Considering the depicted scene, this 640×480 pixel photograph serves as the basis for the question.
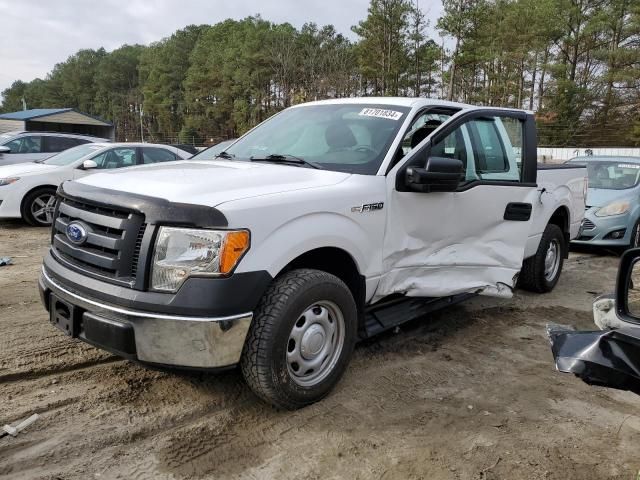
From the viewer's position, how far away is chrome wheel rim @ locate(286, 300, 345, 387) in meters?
3.02

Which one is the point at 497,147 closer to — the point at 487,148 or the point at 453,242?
the point at 487,148

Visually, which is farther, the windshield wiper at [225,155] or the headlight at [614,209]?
the headlight at [614,209]

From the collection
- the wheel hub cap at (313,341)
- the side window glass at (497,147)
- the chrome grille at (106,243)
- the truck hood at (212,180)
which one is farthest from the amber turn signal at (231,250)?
the side window glass at (497,147)

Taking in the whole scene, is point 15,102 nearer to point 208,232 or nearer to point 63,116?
point 63,116

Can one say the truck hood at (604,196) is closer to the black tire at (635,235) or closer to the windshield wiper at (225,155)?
the black tire at (635,235)

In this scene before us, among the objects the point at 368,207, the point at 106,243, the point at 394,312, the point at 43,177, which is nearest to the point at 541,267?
the point at 394,312

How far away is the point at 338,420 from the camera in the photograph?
3.04 metres

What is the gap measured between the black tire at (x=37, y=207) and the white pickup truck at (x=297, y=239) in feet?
20.1

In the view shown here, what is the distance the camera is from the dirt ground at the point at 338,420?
103 inches

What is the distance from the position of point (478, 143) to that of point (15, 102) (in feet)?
490

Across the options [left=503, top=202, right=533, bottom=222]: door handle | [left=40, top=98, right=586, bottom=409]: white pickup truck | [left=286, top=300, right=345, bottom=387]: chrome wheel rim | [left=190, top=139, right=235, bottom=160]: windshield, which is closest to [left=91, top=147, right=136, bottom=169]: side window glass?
[left=190, top=139, right=235, bottom=160]: windshield

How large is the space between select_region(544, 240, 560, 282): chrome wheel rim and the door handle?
1.66 meters

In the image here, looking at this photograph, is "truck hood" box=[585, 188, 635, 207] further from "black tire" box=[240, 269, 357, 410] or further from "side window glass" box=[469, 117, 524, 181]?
"black tire" box=[240, 269, 357, 410]

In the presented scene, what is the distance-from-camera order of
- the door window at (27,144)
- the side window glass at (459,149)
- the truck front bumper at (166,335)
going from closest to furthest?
the truck front bumper at (166,335), the side window glass at (459,149), the door window at (27,144)
